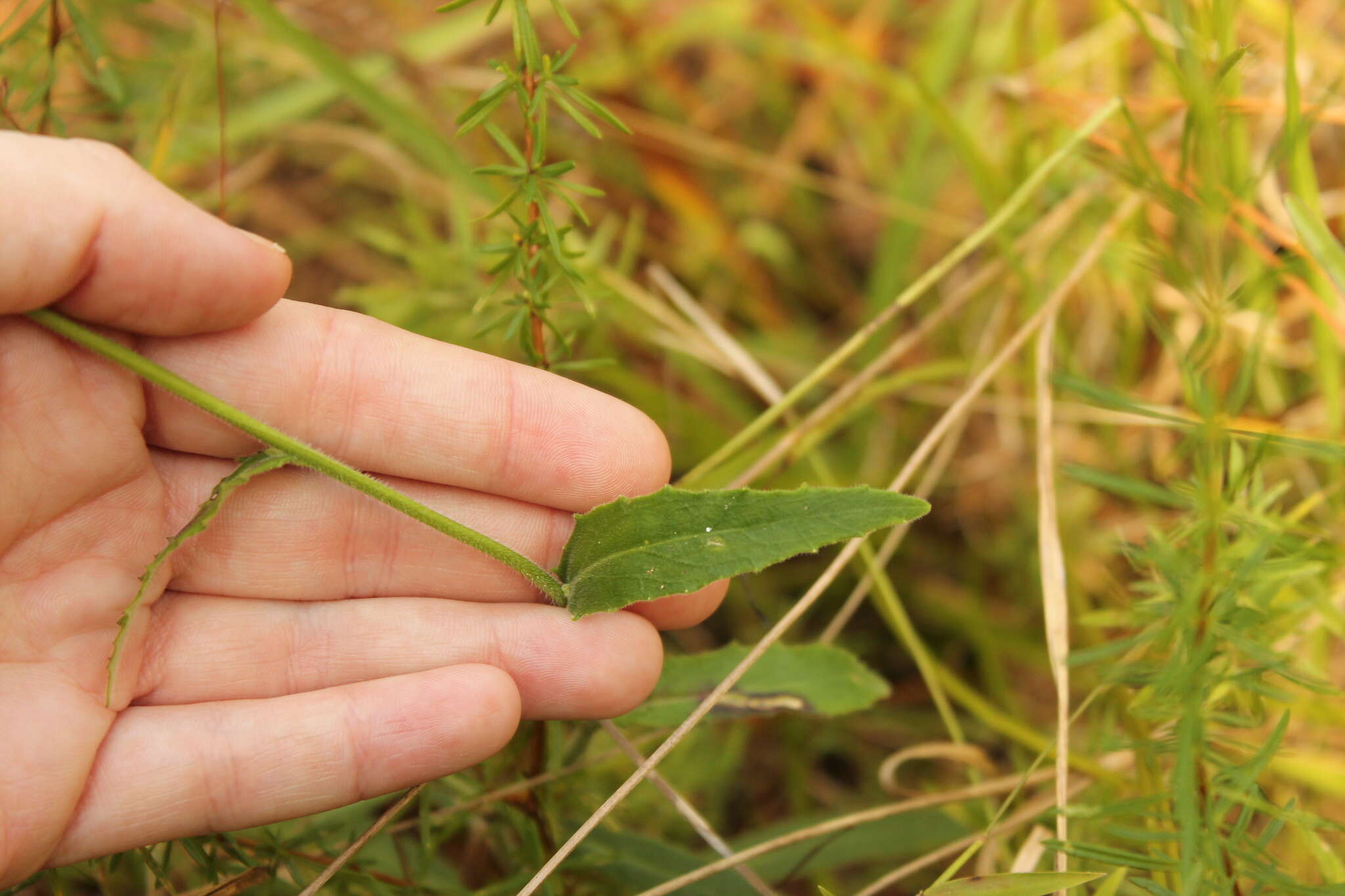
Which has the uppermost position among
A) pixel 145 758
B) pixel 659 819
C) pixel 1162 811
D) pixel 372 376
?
pixel 372 376

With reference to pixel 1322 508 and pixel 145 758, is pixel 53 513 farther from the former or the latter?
pixel 1322 508

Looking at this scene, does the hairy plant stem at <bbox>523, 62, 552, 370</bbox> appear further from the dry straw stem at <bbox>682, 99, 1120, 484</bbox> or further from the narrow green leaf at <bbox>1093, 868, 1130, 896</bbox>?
the narrow green leaf at <bbox>1093, 868, 1130, 896</bbox>

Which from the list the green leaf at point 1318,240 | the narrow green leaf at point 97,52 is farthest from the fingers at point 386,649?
the green leaf at point 1318,240

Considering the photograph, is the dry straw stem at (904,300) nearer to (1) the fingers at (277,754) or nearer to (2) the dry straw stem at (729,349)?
(2) the dry straw stem at (729,349)

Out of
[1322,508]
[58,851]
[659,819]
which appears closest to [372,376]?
[58,851]

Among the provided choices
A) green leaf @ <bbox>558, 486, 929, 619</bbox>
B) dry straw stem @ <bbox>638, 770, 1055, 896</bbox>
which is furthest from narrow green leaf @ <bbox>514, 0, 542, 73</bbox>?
dry straw stem @ <bbox>638, 770, 1055, 896</bbox>

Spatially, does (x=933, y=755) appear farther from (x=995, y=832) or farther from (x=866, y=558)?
(x=866, y=558)

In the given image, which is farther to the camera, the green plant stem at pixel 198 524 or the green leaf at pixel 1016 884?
the green plant stem at pixel 198 524

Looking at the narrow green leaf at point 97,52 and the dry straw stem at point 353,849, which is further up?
the narrow green leaf at point 97,52
